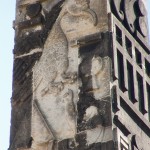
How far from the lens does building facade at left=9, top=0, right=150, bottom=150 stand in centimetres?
1454

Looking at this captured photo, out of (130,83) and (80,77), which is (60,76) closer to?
(80,77)

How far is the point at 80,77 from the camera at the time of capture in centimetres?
1488

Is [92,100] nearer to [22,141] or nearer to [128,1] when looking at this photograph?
[22,141]

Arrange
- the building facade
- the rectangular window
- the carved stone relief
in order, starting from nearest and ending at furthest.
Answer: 1. the building facade
2. the carved stone relief
3. the rectangular window

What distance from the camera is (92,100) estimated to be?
48.0 feet

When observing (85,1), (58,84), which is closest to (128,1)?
(85,1)

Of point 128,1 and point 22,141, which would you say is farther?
point 128,1

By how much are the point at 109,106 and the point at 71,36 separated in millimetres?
1333

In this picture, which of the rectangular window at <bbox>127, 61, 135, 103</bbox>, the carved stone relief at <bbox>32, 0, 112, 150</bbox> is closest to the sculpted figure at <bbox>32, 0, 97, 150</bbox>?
the carved stone relief at <bbox>32, 0, 112, 150</bbox>

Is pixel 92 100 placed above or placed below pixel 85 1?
below

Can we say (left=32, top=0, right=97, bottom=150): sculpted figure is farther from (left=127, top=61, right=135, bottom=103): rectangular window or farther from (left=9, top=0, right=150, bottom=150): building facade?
(left=127, top=61, right=135, bottom=103): rectangular window

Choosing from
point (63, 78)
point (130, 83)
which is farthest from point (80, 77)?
point (130, 83)

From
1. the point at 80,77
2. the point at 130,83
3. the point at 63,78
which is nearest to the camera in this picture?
the point at 80,77

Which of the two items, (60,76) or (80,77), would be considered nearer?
(80,77)
